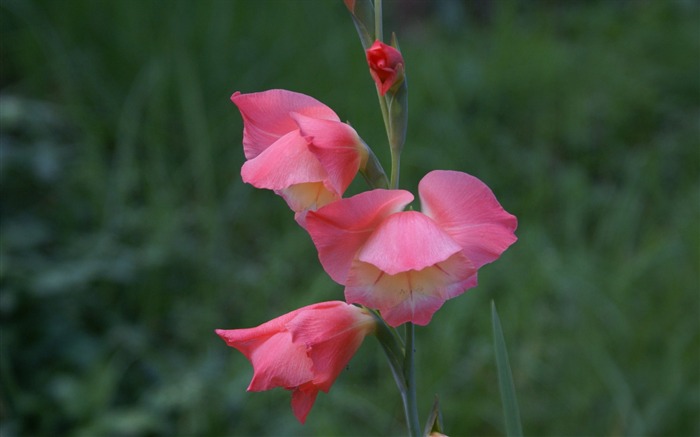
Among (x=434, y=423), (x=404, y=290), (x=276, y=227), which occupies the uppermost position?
(x=404, y=290)

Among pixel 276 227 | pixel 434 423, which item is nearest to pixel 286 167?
pixel 434 423

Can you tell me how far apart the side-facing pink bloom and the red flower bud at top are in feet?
0.66

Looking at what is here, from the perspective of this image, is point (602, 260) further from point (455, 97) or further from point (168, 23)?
point (168, 23)

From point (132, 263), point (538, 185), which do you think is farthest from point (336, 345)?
point (538, 185)

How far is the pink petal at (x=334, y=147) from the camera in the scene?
25.1 inches

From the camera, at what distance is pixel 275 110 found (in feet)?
2.27

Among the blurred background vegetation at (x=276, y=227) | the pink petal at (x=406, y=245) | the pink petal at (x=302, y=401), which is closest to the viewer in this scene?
the pink petal at (x=406, y=245)

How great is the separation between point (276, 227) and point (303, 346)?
2133mm

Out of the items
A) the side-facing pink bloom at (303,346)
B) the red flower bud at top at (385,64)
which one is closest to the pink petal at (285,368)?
the side-facing pink bloom at (303,346)

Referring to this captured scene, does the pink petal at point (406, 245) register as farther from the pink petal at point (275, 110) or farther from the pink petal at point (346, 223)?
the pink petal at point (275, 110)

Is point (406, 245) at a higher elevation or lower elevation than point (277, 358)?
higher

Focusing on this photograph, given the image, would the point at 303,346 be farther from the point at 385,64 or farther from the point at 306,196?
the point at 385,64

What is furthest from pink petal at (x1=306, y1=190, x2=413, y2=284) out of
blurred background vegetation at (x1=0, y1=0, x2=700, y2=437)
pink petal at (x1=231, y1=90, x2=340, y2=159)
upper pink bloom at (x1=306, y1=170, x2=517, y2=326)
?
blurred background vegetation at (x1=0, y1=0, x2=700, y2=437)

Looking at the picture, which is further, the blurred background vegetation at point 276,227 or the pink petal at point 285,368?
the blurred background vegetation at point 276,227
